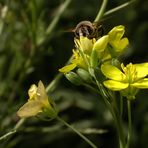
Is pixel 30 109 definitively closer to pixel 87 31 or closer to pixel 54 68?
pixel 87 31

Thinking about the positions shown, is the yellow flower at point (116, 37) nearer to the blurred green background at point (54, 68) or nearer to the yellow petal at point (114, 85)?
the yellow petal at point (114, 85)

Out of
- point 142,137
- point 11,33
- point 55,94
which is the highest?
point 11,33

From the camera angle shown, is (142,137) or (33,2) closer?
(33,2)

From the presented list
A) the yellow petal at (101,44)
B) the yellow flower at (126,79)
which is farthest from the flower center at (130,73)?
the yellow petal at (101,44)

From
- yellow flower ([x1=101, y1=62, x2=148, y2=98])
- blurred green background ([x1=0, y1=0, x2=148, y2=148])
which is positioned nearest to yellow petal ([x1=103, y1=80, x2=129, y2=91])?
yellow flower ([x1=101, y1=62, x2=148, y2=98])

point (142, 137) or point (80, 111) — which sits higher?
point (80, 111)

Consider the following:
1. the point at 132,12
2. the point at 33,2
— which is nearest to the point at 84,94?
the point at 132,12

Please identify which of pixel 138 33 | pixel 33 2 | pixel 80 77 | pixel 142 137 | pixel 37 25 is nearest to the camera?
pixel 80 77

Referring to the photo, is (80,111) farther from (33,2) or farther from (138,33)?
(33,2)
